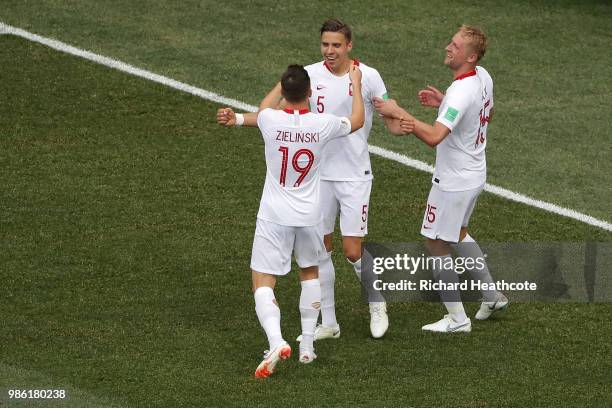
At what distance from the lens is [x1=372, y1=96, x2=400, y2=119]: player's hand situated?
10633 mm

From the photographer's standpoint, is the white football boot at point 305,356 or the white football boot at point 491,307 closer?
the white football boot at point 305,356

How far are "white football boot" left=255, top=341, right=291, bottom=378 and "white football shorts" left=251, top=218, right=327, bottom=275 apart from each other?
62 cm

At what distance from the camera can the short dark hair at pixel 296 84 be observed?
1008 centimetres

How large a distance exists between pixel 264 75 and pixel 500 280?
575cm

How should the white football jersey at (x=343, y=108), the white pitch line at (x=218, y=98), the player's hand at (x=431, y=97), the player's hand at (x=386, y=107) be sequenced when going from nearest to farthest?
the player's hand at (x=386, y=107)
the white football jersey at (x=343, y=108)
the player's hand at (x=431, y=97)
the white pitch line at (x=218, y=98)

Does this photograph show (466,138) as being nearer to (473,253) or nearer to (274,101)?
(473,253)

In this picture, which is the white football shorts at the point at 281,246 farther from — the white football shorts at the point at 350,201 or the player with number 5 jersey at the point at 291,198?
the white football shorts at the point at 350,201

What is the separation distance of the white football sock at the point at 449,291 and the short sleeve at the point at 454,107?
127 centimetres

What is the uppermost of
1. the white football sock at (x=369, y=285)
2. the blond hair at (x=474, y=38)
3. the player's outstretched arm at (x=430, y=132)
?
the blond hair at (x=474, y=38)

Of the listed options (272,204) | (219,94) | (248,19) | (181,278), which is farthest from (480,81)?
(248,19)

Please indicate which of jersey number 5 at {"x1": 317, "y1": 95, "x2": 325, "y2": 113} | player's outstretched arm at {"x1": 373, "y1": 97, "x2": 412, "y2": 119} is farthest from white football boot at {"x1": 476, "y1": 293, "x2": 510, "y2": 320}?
jersey number 5 at {"x1": 317, "y1": 95, "x2": 325, "y2": 113}

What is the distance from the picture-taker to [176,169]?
1470 cm

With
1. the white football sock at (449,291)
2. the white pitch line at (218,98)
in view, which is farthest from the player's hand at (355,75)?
the white pitch line at (218,98)

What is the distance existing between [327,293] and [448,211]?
1.17 metres
